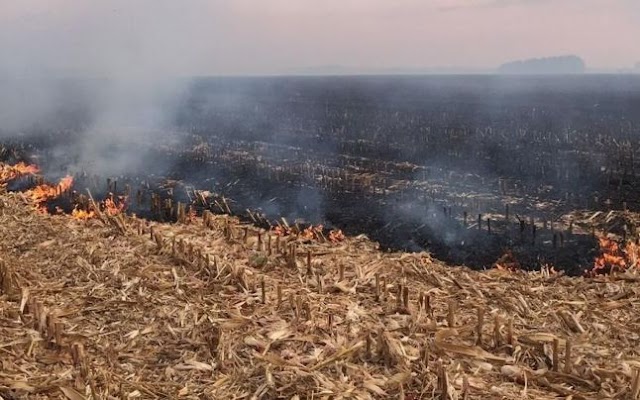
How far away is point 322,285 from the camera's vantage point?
9.31 meters

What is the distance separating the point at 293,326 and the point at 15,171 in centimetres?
1634

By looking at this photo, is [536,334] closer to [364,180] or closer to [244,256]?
[244,256]

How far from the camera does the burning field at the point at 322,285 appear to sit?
6559mm

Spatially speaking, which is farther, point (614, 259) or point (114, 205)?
point (114, 205)

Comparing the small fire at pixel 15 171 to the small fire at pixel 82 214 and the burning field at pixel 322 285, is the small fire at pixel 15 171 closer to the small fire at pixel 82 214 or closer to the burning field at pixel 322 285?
the burning field at pixel 322 285

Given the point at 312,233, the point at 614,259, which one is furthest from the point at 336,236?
the point at 614,259

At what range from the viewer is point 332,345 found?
717 centimetres

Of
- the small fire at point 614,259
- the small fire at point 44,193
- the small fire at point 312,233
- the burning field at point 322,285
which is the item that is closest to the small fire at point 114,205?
the burning field at point 322,285

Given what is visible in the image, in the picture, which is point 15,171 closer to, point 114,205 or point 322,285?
point 114,205

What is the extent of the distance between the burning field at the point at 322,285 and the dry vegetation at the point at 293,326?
3 centimetres

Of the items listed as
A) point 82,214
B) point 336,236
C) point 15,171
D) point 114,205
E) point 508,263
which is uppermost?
point 15,171

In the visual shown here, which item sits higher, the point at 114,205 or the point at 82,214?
the point at 82,214

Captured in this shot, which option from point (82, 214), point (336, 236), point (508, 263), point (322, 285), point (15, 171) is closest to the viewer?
point (322, 285)

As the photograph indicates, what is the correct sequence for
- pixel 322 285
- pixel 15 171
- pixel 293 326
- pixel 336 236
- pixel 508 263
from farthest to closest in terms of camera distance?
1. pixel 15 171
2. pixel 336 236
3. pixel 508 263
4. pixel 322 285
5. pixel 293 326
